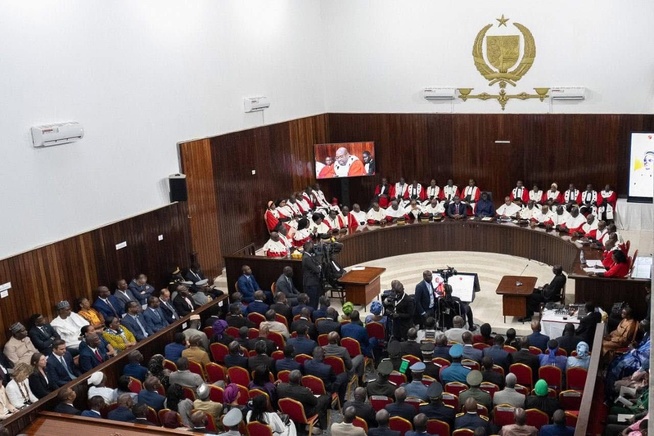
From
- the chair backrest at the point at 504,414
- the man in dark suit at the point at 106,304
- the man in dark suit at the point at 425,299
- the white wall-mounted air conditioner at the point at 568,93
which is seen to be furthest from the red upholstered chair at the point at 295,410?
the white wall-mounted air conditioner at the point at 568,93

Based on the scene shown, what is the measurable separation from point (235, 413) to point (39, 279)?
16.5ft

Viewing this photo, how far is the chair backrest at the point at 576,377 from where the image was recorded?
8.73 meters

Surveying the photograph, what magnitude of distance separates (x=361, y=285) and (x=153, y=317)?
389 centimetres

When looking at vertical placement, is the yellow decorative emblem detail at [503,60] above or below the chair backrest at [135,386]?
above

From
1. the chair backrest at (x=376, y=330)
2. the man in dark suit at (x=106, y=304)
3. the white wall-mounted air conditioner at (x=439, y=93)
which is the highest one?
the white wall-mounted air conditioner at (x=439, y=93)

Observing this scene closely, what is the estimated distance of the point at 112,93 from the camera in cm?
1280

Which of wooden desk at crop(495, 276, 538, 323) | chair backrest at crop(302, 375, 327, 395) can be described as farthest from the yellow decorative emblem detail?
chair backrest at crop(302, 375, 327, 395)

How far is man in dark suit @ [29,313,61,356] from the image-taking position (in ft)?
34.5

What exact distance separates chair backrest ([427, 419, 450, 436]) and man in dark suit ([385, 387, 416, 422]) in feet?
0.77

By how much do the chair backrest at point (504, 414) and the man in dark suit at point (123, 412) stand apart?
405 centimetres

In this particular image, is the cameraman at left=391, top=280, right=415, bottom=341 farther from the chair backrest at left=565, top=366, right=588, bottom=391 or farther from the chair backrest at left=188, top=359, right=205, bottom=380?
the chair backrest at left=188, top=359, right=205, bottom=380

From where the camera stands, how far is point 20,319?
10.8 metres

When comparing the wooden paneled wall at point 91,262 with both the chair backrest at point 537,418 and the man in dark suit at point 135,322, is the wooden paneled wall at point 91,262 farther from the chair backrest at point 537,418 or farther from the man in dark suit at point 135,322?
the chair backrest at point 537,418

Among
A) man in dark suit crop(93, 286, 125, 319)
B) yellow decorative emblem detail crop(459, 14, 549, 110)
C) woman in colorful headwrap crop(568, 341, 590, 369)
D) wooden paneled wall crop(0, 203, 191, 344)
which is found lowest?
woman in colorful headwrap crop(568, 341, 590, 369)
